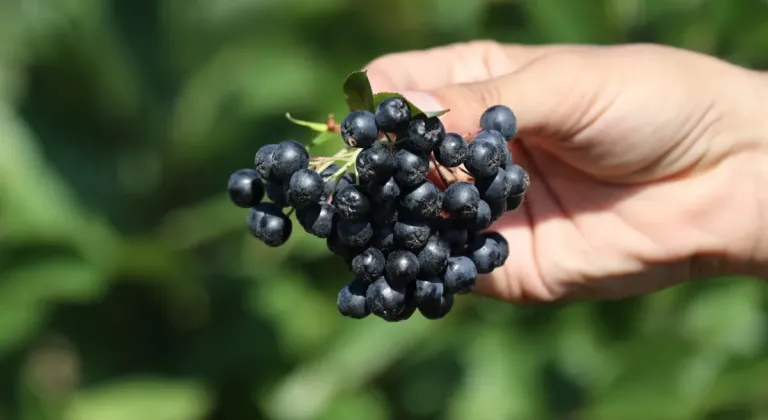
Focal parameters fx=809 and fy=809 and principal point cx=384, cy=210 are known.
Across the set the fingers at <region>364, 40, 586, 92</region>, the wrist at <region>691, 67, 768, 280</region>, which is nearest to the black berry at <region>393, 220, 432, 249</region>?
the fingers at <region>364, 40, 586, 92</region>

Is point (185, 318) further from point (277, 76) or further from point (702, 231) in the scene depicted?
point (702, 231)

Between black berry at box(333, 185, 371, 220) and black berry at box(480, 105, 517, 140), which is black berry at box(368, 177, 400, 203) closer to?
black berry at box(333, 185, 371, 220)

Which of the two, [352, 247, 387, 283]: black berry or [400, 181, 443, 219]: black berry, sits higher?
[400, 181, 443, 219]: black berry

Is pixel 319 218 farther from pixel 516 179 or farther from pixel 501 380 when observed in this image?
pixel 501 380

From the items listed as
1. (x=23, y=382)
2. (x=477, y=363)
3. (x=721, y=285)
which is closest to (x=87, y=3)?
(x=23, y=382)

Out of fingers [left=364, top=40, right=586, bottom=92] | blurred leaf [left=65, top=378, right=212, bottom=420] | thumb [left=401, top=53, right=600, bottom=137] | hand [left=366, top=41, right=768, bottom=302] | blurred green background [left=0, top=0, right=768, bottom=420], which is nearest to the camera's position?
thumb [left=401, top=53, right=600, bottom=137]

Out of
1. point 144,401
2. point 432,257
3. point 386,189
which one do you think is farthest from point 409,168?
point 144,401

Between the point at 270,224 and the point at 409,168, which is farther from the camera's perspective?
the point at 270,224
